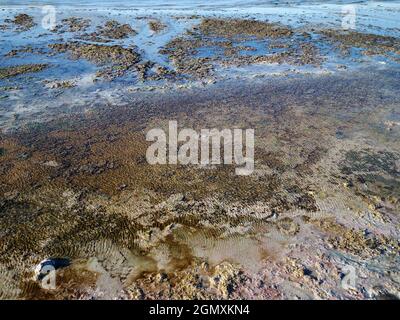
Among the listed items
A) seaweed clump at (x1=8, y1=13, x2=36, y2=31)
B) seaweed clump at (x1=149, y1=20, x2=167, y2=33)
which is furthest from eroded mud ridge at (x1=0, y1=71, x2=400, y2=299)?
seaweed clump at (x1=8, y1=13, x2=36, y2=31)

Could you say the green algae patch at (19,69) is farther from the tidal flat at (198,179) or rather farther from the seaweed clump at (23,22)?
the seaweed clump at (23,22)

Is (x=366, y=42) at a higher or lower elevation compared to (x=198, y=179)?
lower

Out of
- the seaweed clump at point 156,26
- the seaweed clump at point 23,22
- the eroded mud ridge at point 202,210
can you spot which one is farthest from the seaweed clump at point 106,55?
the seaweed clump at point 23,22

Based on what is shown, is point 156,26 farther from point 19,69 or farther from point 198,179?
point 198,179

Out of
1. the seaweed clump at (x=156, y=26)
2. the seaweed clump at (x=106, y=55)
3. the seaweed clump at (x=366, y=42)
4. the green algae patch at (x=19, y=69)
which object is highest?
the green algae patch at (x=19, y=69)

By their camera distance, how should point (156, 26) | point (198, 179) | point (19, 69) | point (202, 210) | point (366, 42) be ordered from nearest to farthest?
point (202, 210) < point (198, 179) < point (19, 69) < point (366, 42) < point (156, 26)

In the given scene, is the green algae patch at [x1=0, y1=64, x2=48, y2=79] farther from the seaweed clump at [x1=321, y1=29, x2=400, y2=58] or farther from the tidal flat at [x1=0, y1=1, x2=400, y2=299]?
the seaweed clump at [x1=321, y1=29, x2=400, y2=58]

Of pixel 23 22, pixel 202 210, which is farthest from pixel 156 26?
pixel 202 210
